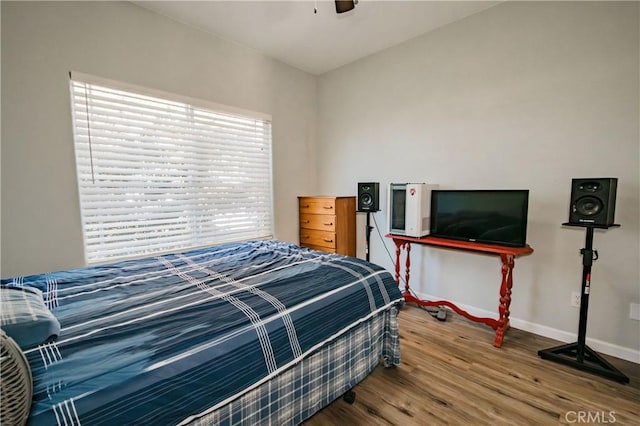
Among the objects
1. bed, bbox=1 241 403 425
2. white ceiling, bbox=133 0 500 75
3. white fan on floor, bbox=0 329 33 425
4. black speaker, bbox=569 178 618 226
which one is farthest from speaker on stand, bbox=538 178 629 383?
white fan on floor, bbox=0 329 33 425

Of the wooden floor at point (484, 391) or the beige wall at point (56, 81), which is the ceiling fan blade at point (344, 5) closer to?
the beige wall at point (56, 81)

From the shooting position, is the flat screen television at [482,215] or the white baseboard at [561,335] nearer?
the white baseboard at [561,335]

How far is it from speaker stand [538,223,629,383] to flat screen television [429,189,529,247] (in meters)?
0.37

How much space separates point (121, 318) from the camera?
3.75 ft

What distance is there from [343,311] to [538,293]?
188cm

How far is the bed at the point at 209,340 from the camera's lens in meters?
0.81

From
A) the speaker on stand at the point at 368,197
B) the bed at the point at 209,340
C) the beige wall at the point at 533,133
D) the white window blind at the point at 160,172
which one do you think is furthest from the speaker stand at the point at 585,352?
the white window blind at the point at 160,172

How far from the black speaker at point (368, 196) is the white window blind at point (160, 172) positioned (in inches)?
46.5

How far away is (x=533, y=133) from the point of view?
223cm

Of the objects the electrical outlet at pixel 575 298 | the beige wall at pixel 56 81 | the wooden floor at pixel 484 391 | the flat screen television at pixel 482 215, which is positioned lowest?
the wooden floor at pixel 484 391

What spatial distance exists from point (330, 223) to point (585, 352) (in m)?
2.34

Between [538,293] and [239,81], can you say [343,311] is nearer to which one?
[538,293]

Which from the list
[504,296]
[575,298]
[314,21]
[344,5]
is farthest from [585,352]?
[314,21]

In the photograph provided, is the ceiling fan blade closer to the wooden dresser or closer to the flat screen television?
the flat screen television
